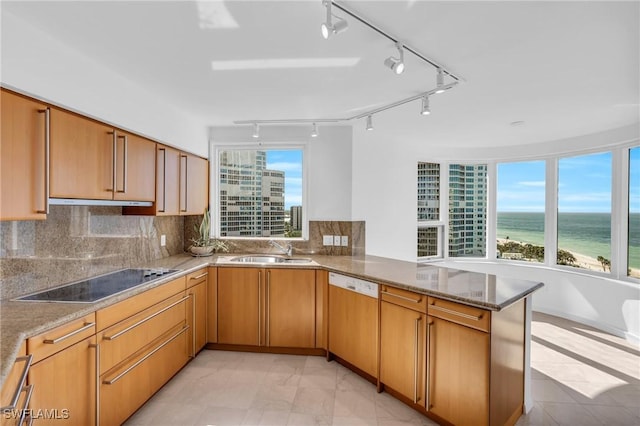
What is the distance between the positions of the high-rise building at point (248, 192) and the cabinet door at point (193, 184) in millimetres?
261

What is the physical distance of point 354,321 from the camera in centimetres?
265

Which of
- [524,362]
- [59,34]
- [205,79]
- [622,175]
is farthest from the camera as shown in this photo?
[622,175]

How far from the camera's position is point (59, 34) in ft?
5.70

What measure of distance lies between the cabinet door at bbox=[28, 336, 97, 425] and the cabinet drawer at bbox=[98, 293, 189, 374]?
3.7 inches

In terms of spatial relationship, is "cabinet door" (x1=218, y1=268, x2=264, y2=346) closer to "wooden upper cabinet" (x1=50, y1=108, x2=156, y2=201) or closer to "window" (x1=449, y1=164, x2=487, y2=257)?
"wooden upper cabinet" (x1=50, y1=108, x2=156, y2=201)

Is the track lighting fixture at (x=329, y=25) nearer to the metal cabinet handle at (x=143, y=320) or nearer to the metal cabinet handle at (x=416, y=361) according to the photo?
the metal cabinet handle at (x=416, y=361)

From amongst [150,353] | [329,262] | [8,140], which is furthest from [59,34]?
[329,262]

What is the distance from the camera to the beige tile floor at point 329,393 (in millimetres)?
2123

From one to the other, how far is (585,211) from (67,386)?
5564mm

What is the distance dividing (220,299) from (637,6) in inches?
140

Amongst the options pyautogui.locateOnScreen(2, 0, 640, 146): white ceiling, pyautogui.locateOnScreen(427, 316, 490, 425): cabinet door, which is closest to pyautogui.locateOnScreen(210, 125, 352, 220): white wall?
pyautogui.locateOnScreen(2, 0, 640, 146): white ceiling

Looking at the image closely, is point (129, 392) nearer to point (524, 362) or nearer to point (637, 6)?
point (524, 362)

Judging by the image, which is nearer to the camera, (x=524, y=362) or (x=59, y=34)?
(x=59, y=34)

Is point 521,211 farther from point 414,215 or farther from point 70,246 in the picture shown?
point 70,246
